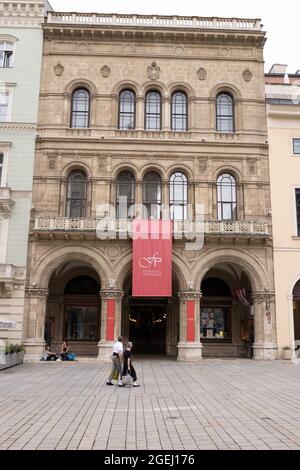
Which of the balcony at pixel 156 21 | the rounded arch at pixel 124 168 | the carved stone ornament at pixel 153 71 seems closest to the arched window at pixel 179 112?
the carved stone ornament at pixel 153 71

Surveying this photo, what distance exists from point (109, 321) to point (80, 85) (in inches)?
625

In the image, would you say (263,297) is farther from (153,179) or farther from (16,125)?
(16,125)

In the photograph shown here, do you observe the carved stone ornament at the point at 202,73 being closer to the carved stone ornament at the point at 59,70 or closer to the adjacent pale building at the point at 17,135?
the carved stone ornament at the point at 59,70

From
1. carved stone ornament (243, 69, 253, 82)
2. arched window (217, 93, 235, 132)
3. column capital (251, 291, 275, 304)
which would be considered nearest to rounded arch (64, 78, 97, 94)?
arched window (217, 93, 235, 132)

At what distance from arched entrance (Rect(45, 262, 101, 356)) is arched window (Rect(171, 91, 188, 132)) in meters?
11.3

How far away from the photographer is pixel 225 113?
29281mm

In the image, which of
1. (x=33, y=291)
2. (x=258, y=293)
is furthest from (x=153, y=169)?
(x=33, y=291)

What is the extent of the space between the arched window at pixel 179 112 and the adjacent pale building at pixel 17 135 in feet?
30.0

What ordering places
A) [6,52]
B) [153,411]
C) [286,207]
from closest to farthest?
[153,411] → [286,207] → [6,52]

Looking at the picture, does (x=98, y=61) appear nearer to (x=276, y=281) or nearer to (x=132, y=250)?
(x=132, y=250)

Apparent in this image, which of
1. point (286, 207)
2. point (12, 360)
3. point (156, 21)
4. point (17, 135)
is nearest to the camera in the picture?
point (12, 360)

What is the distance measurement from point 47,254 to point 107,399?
47.0 feet
